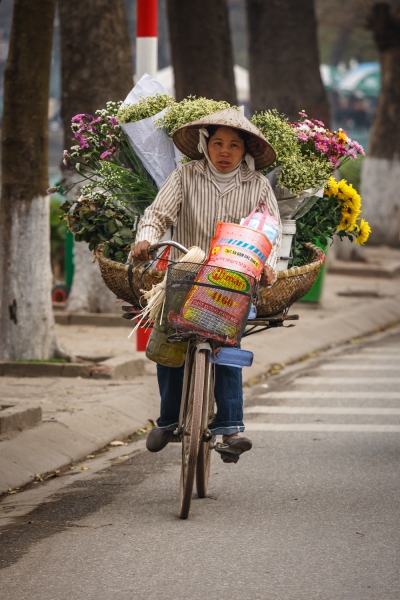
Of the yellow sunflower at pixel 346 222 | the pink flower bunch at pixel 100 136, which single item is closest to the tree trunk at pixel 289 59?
the pink flower bunch at pixel 100 136

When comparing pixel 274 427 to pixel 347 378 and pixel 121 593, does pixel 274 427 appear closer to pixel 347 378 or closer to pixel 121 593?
pixel 347 378

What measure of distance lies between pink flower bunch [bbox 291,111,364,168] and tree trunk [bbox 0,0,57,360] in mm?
3480

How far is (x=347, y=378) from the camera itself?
10859 mm

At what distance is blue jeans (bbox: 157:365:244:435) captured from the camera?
6.03 meters

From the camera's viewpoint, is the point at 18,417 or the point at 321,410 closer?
the point at 18,417

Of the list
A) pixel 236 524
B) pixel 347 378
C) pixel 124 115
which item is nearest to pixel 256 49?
pixel 347 378

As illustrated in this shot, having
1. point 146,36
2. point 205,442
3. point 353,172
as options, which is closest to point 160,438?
point 205,442

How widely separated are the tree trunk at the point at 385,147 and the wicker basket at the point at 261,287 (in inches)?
683

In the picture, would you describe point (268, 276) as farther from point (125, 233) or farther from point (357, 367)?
point (357, 367)

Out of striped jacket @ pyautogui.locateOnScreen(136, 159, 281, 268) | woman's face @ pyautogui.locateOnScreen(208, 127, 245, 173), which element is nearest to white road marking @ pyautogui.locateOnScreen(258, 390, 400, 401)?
striped jacket @ pyautogui.locateOnScreen(136, 159, 281, 268)

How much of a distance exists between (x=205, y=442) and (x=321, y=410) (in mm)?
3406

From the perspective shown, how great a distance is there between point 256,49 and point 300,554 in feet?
45.3

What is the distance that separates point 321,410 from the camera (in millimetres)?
9195

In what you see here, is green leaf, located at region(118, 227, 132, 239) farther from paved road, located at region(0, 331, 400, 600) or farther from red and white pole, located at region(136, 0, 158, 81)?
red and white pole, located at region(136, 0, 158, 81)
